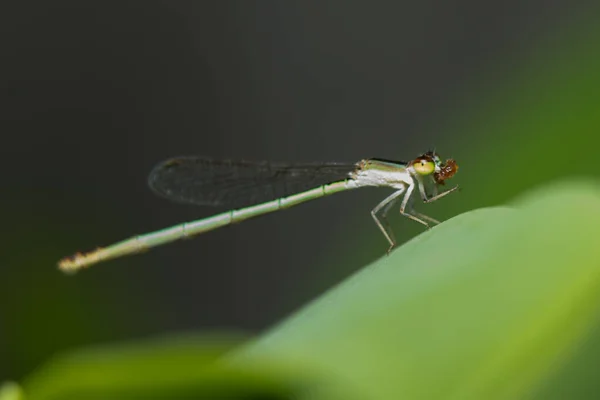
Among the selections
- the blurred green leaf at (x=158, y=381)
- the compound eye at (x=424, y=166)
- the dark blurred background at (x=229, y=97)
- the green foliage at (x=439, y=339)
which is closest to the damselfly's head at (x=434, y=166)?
the compound eye at (x=424, y=166)

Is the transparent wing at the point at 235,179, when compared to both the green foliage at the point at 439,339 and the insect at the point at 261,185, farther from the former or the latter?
the green foliage at the point at 439,339

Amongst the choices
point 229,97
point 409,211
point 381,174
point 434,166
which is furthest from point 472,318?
point 229,97

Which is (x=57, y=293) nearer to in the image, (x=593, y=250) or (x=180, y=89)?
(x=593, y=250)

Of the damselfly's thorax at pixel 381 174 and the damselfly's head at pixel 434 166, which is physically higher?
the damselfly's thorax at pixel 381 174

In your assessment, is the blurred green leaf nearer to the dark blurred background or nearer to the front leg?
the front leg

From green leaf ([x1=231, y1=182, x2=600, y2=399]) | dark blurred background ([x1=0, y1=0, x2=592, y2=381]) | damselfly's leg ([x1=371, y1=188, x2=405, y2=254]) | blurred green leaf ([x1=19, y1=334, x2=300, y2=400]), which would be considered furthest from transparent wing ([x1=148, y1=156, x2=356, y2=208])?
blurred green leaf ([x1=19, y1=334, x2=300, y2=400])

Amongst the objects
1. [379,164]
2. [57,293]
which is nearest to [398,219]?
[379,164]
